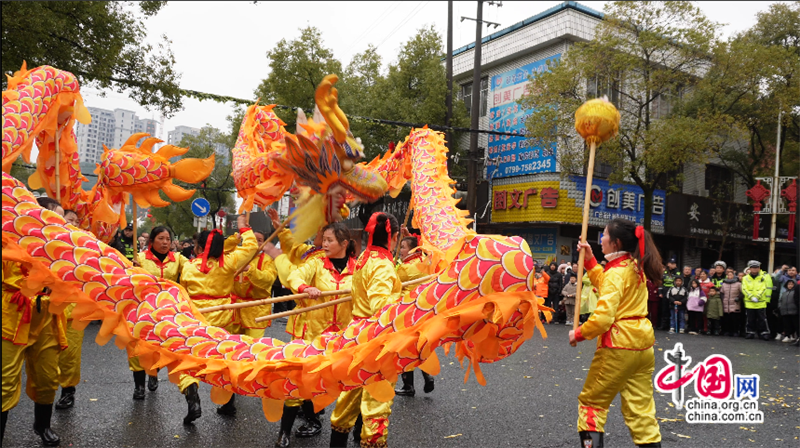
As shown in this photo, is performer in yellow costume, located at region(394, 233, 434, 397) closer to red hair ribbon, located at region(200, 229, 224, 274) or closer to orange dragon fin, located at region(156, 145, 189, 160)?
red hair ribbon, located at region(200, 229, 224, 274)

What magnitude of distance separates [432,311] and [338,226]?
7.53 feet

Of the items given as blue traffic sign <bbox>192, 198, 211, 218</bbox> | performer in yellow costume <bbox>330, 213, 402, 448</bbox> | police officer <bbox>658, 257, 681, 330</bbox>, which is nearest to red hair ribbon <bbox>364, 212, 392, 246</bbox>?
performer in yellow costume <bbox>330, 213, 402, 448</bbox>

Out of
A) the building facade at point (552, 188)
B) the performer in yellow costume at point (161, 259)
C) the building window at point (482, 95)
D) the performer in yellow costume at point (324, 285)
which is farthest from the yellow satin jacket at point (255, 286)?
the building window at point (482, 95)

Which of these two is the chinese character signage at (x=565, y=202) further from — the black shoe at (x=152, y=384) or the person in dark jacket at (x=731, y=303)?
the black shoe at (x=152, y=384)

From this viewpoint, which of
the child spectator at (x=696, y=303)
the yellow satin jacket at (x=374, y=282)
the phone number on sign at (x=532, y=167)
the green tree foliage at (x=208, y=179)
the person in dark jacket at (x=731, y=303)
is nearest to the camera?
the yellow satin jacket at (x=374, y=282)

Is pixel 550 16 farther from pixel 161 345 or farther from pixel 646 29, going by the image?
pixel 161 345

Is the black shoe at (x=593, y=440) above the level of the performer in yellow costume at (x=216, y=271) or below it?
below

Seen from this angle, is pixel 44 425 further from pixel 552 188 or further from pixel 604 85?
pixel 552 188

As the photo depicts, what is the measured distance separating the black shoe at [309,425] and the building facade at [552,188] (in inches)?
519

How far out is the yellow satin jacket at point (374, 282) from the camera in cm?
311

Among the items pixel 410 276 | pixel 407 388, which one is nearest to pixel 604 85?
pixel 410 276

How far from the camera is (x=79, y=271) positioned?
199 cm

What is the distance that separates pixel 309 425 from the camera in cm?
440

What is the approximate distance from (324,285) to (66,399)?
94.9 inches
